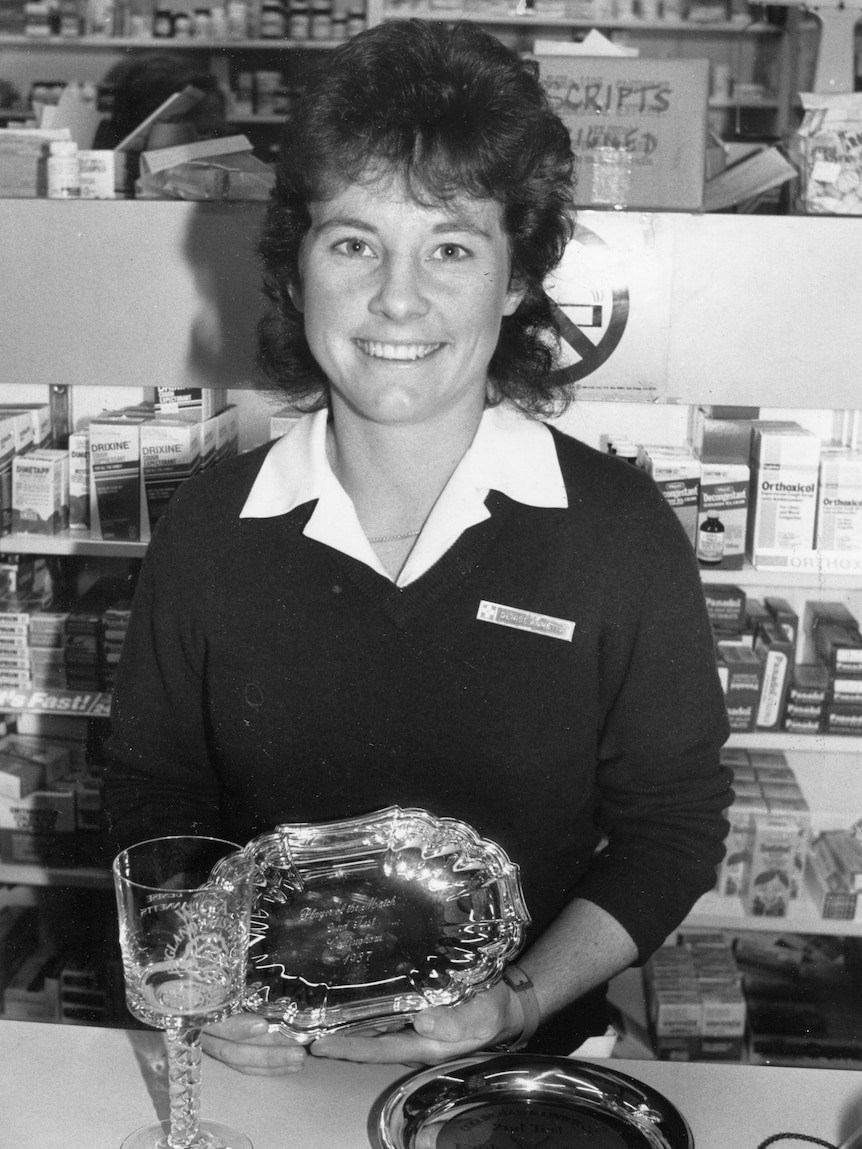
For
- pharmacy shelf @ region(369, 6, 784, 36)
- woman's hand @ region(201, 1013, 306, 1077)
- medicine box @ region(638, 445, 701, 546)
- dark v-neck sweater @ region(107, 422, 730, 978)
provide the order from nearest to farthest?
woman's hand @ region(201, 1013, 306, 1077), dark v-neck sweater @ region(107, 422, 730, 978), medicine box @ region(638, 445, 701, 546), pharmacy shelf @ region(369, 6, 784, 36)

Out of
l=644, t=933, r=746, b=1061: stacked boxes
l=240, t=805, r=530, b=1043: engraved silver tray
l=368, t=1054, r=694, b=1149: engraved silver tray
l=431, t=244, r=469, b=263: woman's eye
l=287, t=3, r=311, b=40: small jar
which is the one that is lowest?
l=644, t=933, r=746, b=1061: stacked boxes

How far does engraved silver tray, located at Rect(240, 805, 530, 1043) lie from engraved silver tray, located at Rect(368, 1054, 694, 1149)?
0.42 feet

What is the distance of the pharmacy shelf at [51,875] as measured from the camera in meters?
2.83

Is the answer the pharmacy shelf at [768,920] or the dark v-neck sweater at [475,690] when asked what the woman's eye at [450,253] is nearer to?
the dark v-neck sweater at [475,690]

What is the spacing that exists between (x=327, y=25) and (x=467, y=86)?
4.34 metres

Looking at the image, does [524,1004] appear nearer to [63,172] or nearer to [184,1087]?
[184,1087]

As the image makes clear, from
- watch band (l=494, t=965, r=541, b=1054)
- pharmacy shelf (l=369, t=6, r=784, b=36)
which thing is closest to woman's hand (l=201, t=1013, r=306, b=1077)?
watch band (l=494, t=965, r=541, b=1054)

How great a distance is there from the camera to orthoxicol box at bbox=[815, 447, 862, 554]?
2469mm

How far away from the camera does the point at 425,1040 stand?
1.05 metres

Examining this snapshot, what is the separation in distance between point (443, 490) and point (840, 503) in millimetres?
1262

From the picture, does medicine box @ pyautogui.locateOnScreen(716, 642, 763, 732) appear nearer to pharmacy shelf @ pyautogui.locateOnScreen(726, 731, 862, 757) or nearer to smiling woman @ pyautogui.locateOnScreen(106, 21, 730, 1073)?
pharmacy shelf @ pyautogui.locateOnScreen(726, 731, 862, 757)

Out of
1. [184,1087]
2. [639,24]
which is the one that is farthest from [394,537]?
[639,24]

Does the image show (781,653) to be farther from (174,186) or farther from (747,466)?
(174,186)

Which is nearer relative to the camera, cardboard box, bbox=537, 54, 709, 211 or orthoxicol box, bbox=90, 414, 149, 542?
cardboard box, bbox=537, 54, 709, 211
